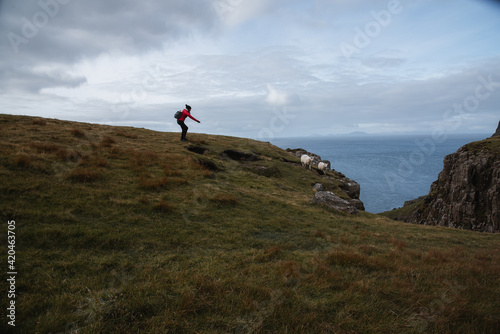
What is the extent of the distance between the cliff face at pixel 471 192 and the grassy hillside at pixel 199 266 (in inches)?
1413

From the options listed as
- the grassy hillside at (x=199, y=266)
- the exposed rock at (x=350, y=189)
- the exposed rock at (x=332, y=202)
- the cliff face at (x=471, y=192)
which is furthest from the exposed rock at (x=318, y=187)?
the cliff face at (x=471, y=192)

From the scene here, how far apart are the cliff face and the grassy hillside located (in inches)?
1413

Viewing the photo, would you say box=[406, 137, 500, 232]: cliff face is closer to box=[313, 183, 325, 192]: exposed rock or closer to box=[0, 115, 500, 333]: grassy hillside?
box=[313, 183, 325, 192]: exposed rock

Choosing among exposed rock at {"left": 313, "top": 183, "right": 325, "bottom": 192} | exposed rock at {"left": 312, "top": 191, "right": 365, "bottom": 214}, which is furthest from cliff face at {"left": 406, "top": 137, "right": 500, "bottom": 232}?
exposed rock at {"left": 312, "top": 191, "right": 365, "bottom": 214}

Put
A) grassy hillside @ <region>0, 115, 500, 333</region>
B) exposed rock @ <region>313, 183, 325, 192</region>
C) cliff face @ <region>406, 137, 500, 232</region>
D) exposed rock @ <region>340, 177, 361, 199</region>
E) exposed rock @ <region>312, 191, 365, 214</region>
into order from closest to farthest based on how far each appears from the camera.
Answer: grassy hillside @ <region>0, 115, 500, 333</region> < exposed rock @ <region>312, 191, 365, 214</region> < exposed rock @ <region>313, 183, 325, 192</region> < exposed rock @ <region>340, 177, 361, 199</region> < cliff face @ <region>406, 137, 500, 232</region>

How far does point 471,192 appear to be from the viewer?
1705 inches

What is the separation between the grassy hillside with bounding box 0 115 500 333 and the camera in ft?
14.7

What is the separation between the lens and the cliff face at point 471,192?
130ft

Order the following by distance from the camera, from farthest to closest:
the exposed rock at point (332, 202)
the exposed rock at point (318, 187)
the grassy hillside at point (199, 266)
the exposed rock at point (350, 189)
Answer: the exposed rock at point (350, 189) → the exposed rock at point (318, 187) → the exposed rock at point (332, 202) → the grassy hillside at point (199, 266)

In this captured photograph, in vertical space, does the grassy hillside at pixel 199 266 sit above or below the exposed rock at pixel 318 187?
below

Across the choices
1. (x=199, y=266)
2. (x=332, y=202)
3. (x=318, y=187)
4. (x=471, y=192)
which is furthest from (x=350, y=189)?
(x=471, y=192)

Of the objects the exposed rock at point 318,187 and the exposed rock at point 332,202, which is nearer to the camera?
the exposed rock at point 332,202

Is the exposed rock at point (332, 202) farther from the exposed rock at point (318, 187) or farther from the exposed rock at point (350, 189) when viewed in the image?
the exposed rock at point (350, 189)

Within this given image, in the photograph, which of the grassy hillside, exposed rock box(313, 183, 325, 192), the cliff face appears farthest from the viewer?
the cliff face
